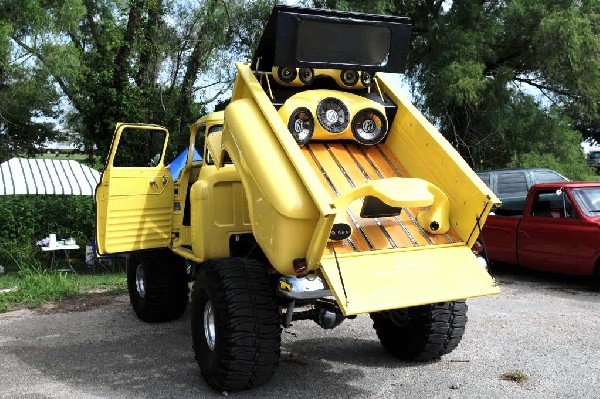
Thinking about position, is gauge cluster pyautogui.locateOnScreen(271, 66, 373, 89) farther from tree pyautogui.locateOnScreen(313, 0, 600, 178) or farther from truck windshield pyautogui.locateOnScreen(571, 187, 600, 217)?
tree pyautogui.locateOnScreen(313, 0, 600, 178)

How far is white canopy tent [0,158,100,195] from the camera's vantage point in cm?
1229

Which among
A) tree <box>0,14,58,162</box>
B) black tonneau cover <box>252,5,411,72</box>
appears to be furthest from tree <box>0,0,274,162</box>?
black tonneau cover <box>252,5,411,72</box>

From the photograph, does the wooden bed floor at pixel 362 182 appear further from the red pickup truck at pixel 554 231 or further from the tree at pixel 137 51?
the tree at pixel 137 51

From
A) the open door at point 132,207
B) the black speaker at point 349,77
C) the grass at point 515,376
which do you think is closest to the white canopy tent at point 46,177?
the open door at point 132,207

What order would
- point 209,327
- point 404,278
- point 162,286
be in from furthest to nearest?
point 162,286 < point 209,327 < point 404,278

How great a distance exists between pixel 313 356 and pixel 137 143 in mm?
9099

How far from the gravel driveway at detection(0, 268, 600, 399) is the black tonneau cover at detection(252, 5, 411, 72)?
8.58ft

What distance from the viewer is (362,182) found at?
17.1ft

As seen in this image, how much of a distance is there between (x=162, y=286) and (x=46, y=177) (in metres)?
6.98

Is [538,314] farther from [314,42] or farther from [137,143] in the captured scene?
[137,143]

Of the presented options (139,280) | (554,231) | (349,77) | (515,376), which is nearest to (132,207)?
(139,280)

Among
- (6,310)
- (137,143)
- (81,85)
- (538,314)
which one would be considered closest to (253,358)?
(538,314)

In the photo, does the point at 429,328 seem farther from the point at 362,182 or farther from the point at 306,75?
the point at 306,75

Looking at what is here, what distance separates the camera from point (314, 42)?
523cm
